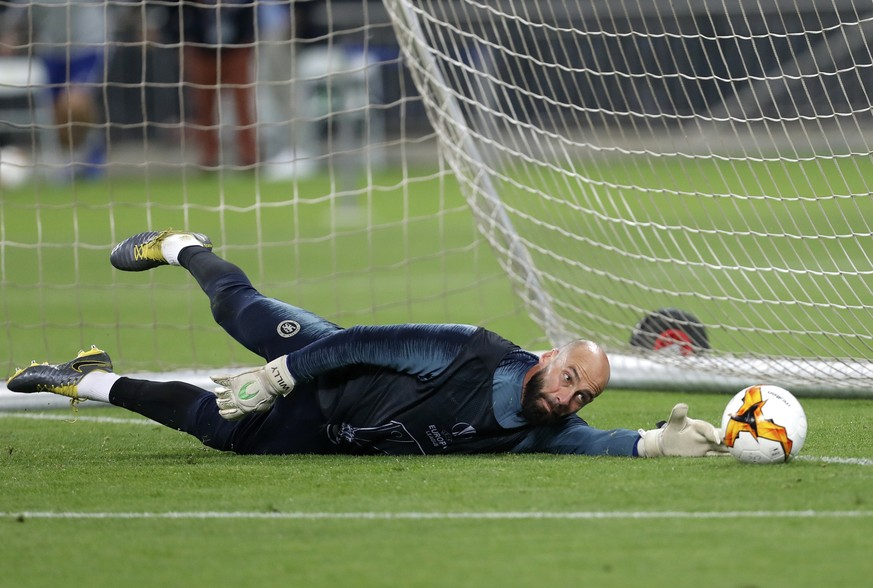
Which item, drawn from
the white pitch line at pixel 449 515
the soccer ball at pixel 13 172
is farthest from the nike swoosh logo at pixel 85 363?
the soccer ball at pixel 13 172

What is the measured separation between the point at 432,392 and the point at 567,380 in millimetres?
561

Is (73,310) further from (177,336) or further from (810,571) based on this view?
(810,571)

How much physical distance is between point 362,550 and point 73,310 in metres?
7.98

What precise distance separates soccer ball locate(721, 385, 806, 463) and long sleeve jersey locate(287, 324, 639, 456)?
490 millimetres

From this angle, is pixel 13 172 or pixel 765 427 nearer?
pixel 765 427

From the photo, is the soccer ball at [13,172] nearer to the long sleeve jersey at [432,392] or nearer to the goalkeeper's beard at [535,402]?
the long sleeve jersey at [432,392]

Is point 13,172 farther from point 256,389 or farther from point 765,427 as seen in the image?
point 765,427

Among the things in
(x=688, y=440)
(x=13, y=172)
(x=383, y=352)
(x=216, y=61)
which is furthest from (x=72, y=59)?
(x=688, y=440)

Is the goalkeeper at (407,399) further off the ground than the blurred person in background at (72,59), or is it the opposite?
the blurred person in background at (72,59)

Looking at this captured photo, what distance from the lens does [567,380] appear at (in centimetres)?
527

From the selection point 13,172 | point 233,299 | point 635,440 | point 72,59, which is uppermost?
point 72,59

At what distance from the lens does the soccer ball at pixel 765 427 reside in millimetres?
5086

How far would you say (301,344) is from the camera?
5.90 meters

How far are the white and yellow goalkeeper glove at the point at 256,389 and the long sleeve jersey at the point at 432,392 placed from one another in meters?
0.05
